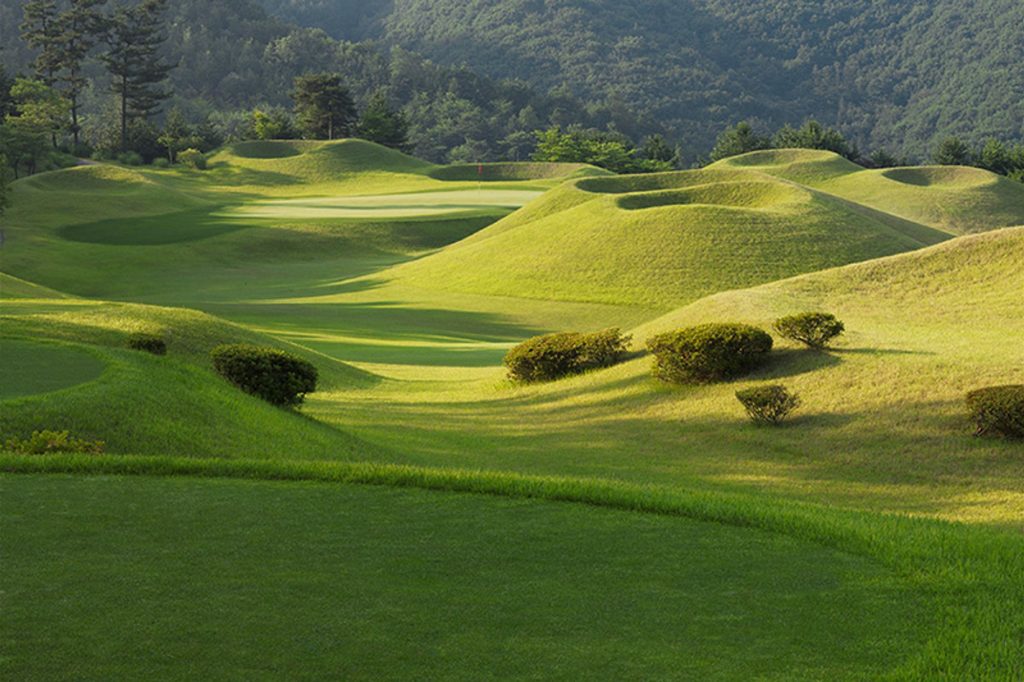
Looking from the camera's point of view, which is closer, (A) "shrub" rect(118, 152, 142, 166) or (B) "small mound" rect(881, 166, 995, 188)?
(B) "small mound" rect(881, 166, 995, 188)

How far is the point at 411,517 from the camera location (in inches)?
381

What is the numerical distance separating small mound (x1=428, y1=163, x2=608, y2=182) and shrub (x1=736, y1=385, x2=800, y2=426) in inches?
3755

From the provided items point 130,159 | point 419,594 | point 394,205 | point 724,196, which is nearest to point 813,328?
point 419,594

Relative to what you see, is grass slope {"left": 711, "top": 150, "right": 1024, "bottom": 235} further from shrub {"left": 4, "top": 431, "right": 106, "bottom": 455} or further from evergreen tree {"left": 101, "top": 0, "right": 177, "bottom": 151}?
evergreen tree {"left": 101, "top": 0, "right": 177, "bottom": 151}

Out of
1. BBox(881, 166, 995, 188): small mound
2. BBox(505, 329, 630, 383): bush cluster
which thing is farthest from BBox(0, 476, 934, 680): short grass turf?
BBox(881, 166, 995, 188): small mound

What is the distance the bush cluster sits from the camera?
26156 mm

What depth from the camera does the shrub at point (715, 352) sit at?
21.9 m

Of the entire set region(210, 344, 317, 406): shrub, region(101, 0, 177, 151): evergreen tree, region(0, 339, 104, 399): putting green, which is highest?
region(101, 0, 177, 151): evergreen tree

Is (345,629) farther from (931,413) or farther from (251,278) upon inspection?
(251,278)

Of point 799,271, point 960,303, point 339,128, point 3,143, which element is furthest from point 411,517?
point 339,128

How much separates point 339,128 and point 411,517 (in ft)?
438

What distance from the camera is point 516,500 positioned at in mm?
10445

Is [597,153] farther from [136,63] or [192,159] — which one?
[136,63]

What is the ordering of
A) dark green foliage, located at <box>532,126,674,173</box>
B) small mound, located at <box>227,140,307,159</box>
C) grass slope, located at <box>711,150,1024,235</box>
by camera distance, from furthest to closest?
dark green foliage, located at <box>532,126,674,173</box>, small mound, located at <box>227,140,307,159</box>, grass slope, located at <box>711,150,1024,235</box>
